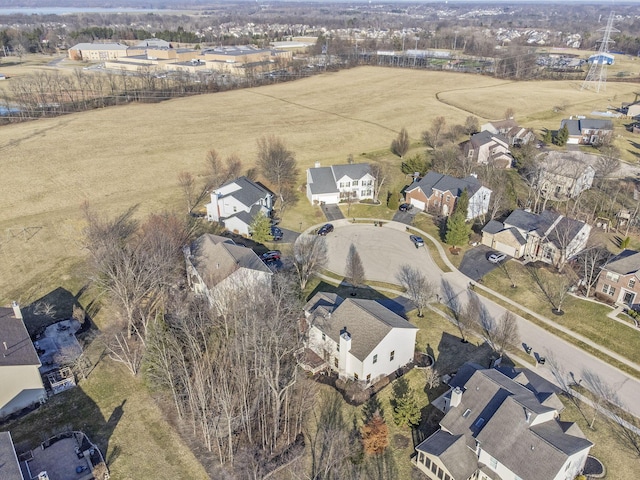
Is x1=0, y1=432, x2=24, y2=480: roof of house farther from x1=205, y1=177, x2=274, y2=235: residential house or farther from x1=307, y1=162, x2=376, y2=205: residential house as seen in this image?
x1=307, y1=162, x2=376, y2=205: residential house

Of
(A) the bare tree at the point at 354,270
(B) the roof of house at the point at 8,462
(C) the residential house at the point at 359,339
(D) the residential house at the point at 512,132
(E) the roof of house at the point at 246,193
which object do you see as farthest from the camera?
(D) the residential house at the point at 512,132

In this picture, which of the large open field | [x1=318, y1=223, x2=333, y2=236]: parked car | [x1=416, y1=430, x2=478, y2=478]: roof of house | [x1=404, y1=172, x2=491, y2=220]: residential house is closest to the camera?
[x1=416, y1=430, x2=478, y2=478]: roof of house

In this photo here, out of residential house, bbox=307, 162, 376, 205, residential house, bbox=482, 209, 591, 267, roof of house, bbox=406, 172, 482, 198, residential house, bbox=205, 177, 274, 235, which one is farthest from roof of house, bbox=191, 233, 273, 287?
roof of house, bbox=406, 172, 482, 198

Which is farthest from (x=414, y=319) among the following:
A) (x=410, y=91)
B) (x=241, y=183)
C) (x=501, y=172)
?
(x=410, y=91)

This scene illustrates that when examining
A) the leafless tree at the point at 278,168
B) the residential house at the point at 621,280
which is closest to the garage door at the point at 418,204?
the leafless tree at the point at 278,168

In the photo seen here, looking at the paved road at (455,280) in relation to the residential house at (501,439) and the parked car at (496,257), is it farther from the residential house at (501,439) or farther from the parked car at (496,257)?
the residential house at (501,439)

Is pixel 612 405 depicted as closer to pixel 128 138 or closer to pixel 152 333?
pixel 152 333
